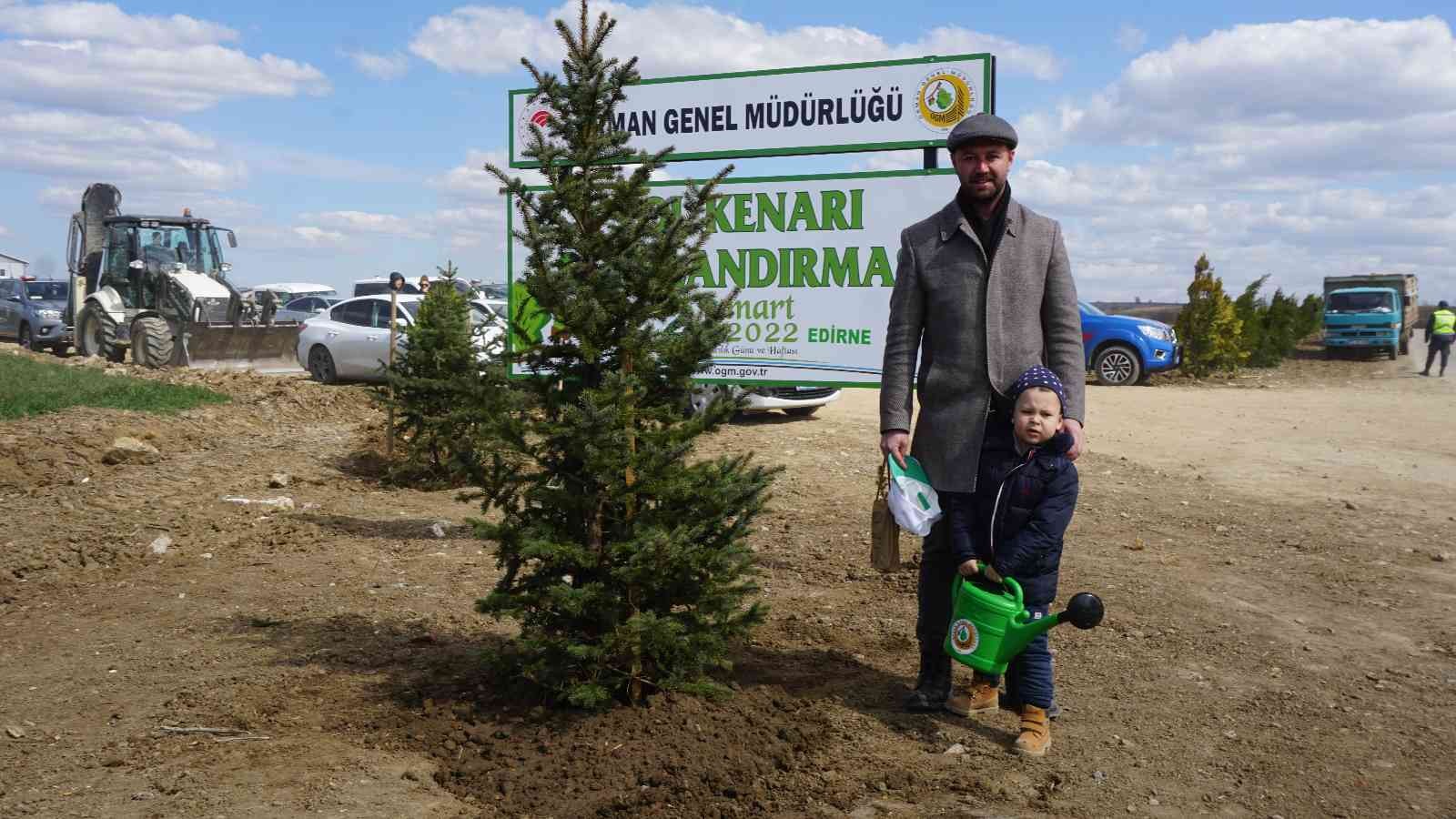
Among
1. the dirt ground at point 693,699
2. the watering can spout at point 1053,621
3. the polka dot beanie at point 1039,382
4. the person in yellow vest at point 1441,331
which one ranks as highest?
the person in yellow vest at point 1441,331

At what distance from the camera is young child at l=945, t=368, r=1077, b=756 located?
4.03 meters

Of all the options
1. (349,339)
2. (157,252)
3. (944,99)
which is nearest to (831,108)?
(944,99)

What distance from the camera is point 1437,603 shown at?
624cm

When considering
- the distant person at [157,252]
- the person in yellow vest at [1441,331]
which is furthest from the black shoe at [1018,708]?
the person in yellow vest at [1441,331]

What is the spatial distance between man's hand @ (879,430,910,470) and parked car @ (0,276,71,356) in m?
26.0

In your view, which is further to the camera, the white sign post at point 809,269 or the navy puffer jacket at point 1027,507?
the white sign post at point 809,269

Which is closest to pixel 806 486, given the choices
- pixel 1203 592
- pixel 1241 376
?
pixel 1203 592

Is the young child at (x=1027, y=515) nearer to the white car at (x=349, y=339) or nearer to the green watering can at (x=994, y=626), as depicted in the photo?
the green watering can at (x=994, y=626)

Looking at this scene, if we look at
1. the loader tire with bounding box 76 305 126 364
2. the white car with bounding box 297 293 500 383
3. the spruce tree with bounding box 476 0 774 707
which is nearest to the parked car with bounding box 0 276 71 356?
the loader tire with bounding box 76 305 126 364

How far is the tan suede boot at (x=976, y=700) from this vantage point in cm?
440

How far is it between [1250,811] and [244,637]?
4140 millimetres

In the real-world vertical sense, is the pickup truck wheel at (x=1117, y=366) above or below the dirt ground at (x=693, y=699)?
above

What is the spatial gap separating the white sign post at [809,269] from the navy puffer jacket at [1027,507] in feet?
Result: 8.66

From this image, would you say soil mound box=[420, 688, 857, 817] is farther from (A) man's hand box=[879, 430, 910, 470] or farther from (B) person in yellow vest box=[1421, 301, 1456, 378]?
(B) person in yellow vest box=[1421, 301, 1456, 378]
